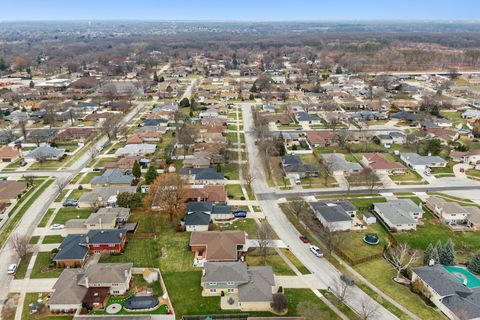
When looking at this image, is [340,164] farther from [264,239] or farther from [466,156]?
[264,239]

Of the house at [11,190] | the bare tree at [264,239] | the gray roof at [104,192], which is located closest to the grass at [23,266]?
the gray roof at [104,192]

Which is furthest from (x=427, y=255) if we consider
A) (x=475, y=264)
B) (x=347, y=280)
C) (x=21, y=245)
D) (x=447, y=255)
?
(x=21, y=245)

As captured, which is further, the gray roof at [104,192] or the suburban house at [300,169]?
the suburban house at [300,169]

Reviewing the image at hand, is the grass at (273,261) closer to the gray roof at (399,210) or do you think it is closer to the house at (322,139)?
the gray roof at (399,210)

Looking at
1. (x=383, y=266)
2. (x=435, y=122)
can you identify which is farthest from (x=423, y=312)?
(x=435, y=122)

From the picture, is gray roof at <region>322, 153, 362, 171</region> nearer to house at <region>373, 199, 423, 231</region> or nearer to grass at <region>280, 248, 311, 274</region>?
house at <region>373, 199, 423, 231</region>

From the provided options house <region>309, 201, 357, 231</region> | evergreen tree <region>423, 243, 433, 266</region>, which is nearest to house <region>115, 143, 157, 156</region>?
house <region>309, 201, 357, 231</region>

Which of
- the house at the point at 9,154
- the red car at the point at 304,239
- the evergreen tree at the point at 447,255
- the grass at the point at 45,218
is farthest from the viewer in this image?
the house at the point at 9,154

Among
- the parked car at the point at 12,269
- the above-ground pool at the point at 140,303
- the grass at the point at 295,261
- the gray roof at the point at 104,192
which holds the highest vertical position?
the gray roof at the point at 104,192
